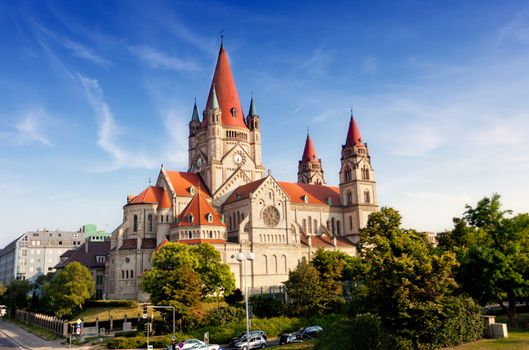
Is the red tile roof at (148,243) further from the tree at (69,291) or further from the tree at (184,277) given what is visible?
the tree at (184,277)

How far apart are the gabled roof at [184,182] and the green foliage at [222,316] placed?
34016 millimetres

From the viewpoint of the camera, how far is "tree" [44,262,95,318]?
249ft

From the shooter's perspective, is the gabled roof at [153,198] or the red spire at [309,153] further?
the red spire at [309,153]

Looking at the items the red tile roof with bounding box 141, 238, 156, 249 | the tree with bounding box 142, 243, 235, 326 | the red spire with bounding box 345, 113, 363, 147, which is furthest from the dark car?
the red spire with bounding box 345, 113, 363, 147

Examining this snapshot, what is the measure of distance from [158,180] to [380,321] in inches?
2605

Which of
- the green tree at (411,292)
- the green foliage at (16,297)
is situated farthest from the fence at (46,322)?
the green tree at (411,292)

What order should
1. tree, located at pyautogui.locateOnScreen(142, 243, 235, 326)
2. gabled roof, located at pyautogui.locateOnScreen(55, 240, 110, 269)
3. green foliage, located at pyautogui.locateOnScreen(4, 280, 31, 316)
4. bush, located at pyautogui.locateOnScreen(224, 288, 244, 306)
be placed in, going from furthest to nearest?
green foliage, located at pyautogui.locateOnScreen(4, 280, 31, 316)
gabled roof, located at pyautogui.locateOnScreen(55, 240, 110, 269)
bush, located at pyautogui.locateOnScreen(224, 288, 244, 306)
tree, located at pyautogui.locateOnScreen(142, 243, 235, 326)

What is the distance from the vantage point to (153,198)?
301 feet

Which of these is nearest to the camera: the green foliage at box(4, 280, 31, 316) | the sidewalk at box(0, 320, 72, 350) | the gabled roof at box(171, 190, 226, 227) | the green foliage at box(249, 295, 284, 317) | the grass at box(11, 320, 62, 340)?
the sidewalk at box(0, 320, 72, 350)

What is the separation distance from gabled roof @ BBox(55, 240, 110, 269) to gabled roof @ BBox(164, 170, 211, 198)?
766 inches

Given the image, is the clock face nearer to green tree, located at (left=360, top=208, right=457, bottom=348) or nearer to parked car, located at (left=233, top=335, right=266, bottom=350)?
parked car, located at (left=233, top=335, right=266, bottom=350)

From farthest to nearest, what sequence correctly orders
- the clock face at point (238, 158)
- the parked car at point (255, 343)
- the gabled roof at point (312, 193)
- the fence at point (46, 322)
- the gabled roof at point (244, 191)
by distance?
the gabled roof at point (312, 193), the clock face at point (238, 158), the gabled roof at point (244, 191), the fence at point (46, 322), the parked car at point (255, 343)

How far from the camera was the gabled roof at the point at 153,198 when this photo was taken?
9036cm

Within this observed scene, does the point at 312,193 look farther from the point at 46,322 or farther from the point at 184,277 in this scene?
the point at 46,322
